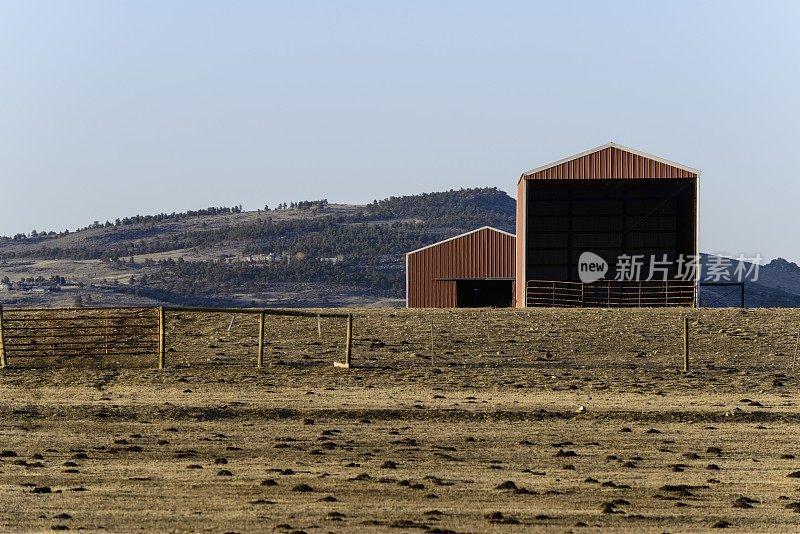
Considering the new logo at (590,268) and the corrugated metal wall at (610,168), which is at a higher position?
the corrugated metal wall at (610,168)

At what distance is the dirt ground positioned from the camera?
15102 mm

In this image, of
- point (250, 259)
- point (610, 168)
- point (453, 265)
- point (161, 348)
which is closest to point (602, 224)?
point (610, 168)

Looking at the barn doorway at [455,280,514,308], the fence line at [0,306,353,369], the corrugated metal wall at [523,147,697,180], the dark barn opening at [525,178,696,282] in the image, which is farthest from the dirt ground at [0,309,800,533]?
the barn doorway at [455,280,514,308]

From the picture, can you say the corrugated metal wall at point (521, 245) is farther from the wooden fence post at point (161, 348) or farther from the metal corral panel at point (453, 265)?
the wooden fence post at point (161, 348)

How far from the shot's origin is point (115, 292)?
11206cm

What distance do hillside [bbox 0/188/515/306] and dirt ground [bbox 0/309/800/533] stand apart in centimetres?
6017

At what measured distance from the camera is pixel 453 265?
6288 centimetres

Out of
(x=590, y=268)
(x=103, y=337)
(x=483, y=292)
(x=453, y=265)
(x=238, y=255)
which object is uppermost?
(x=238, y=255)

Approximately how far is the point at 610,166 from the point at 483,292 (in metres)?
12.5

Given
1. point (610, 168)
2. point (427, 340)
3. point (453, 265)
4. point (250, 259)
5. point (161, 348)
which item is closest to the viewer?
point (161, 348)

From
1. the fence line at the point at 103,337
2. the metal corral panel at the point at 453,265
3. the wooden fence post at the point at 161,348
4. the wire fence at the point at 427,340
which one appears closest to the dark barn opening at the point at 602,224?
the metal corral panel at the point at 453,265

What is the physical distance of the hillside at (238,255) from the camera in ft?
382

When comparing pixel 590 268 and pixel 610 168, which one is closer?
pixel 610 168

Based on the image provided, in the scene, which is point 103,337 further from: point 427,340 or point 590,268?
point 590,268
